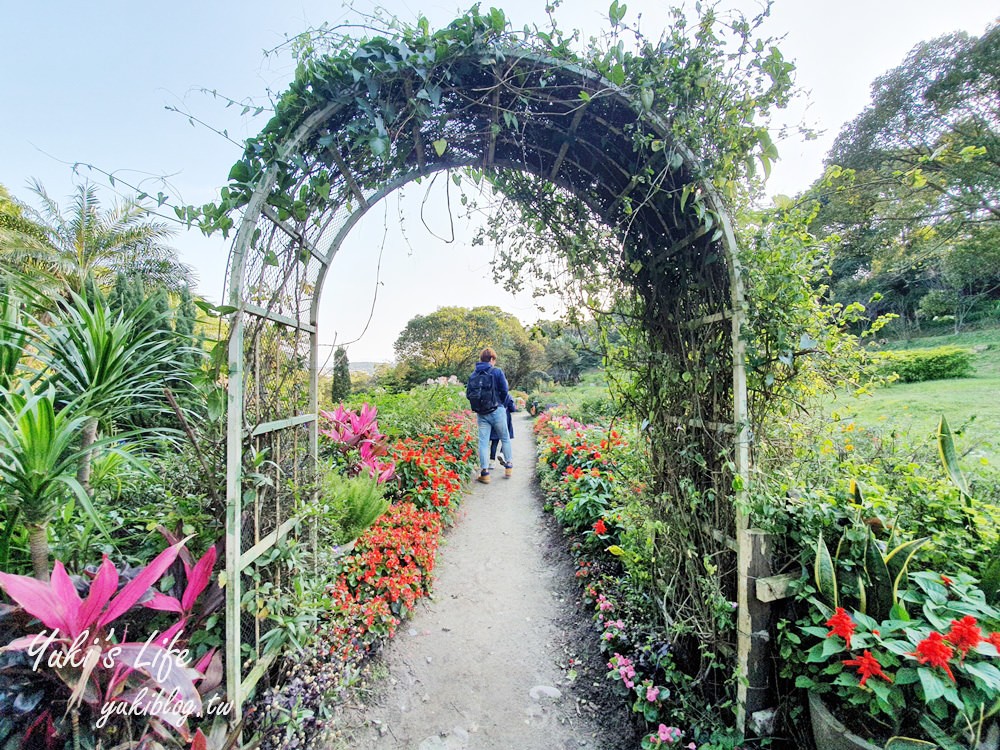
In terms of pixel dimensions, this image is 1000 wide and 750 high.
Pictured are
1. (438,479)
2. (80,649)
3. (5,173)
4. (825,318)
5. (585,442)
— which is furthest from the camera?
(5,173)

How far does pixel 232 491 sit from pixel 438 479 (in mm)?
2483

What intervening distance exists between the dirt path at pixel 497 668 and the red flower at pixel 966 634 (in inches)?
51.0

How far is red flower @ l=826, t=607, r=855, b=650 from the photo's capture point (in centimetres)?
125

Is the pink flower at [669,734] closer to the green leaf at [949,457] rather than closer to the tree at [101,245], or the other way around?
the green leaf at [949,457]

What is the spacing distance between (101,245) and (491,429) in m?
13.9

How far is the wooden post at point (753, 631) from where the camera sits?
157 centimetres

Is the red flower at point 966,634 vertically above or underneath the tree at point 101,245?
underneath

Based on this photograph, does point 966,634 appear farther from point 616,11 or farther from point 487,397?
point 487,397

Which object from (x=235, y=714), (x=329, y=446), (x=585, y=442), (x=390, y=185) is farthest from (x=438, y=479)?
(x=390, y=185)

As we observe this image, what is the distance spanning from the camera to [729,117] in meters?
1.52

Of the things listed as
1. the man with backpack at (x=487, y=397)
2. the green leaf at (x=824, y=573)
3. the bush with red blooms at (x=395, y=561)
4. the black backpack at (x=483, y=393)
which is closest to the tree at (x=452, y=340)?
the man with backpack at (x=487, y=397)

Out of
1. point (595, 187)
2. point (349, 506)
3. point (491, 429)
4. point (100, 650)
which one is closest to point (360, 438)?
point (349, 506)

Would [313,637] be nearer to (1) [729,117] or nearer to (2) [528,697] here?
(2) [528,697]

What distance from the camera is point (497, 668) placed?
2312 mm
